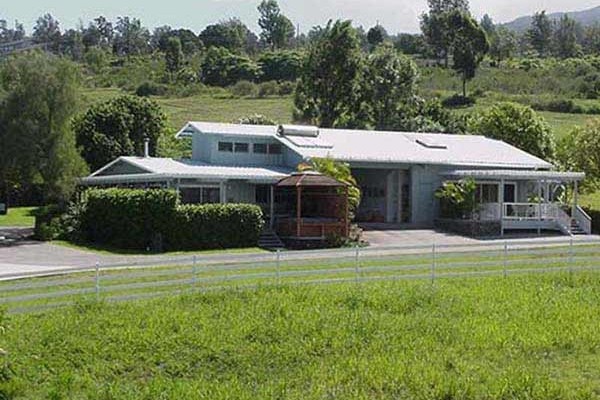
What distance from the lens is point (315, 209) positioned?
3828 cm

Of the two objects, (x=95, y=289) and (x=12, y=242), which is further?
(x=12, y=242)

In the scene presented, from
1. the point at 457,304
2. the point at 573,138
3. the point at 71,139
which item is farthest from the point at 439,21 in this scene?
the point at 457,304

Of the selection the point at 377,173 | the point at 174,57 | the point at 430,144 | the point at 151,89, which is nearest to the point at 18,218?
the point at 377,173

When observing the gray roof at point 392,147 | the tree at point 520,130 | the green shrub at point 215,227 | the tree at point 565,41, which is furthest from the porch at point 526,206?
the tree at point 565,41

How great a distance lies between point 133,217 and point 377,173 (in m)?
13.9

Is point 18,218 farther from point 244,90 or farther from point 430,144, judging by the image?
point 244,90

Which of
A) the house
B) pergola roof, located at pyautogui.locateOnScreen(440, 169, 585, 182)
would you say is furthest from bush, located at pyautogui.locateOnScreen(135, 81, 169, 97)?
pergola roof, located at pyautogui.locateOnScreen(440, 169, 585, 182)

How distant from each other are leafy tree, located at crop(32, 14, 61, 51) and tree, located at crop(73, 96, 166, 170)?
368 ft

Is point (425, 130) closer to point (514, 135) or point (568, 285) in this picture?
point (514, 135)

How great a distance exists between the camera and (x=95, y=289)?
18.3 metres

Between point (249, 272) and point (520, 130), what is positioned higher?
point (520, 130)

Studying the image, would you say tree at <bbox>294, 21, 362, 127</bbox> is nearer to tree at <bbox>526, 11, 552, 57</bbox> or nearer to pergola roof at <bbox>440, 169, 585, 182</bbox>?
pergola roof at <bbox>440, 169, 585, 182</bbox>

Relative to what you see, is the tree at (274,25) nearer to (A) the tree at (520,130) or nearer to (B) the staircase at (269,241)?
(A) the tree at (520,130)

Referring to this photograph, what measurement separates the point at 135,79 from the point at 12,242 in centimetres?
7537
